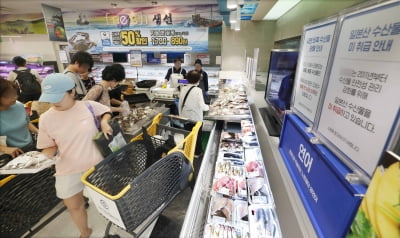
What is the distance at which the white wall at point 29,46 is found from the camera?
8516 millimetres

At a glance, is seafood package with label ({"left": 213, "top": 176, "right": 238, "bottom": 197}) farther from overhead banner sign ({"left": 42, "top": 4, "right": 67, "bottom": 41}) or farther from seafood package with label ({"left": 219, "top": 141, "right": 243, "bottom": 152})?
overhead banner sign ({"left": 42, "top": 4, "right": 67, "bottom": 41})

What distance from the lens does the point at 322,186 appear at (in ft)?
2.93

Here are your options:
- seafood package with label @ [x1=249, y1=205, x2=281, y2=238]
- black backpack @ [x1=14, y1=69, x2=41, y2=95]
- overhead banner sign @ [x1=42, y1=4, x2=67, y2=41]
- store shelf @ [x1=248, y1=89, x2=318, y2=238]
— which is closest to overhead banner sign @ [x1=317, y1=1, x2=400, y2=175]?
store shelf @ [x1=248, y1=89, x2=318, y2=238]

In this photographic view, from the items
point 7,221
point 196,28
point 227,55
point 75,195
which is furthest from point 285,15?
point 7,221

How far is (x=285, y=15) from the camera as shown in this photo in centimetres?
455

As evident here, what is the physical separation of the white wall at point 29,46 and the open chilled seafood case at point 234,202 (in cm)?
1021

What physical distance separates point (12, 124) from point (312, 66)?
266cm

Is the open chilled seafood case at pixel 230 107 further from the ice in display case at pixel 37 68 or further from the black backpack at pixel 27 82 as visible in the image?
the ice in display case at pixel 37 68

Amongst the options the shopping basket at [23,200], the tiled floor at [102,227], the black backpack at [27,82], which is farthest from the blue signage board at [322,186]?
the black backpack at [27,82]

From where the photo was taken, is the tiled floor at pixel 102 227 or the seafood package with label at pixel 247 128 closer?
the tiled floor at pixel 102 227

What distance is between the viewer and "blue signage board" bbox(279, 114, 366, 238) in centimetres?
72

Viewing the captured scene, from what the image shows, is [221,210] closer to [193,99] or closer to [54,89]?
[54,89]

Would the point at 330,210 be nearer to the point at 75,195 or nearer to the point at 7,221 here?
the point at 75,195

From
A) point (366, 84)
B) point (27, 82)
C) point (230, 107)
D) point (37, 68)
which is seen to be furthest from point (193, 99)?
point (37, 68)
